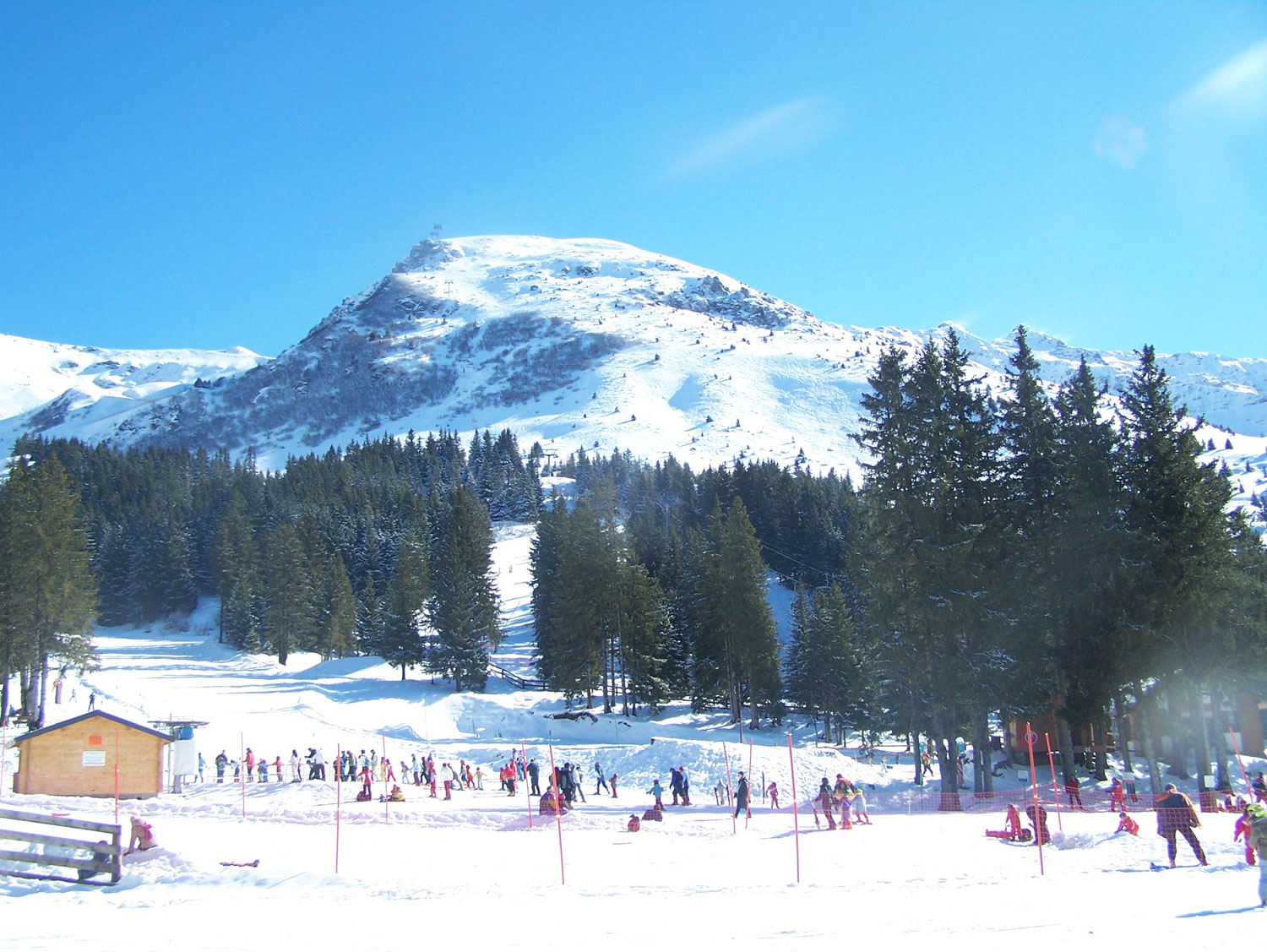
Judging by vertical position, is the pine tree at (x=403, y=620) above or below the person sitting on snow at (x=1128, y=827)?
above

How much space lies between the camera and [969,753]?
145 ft

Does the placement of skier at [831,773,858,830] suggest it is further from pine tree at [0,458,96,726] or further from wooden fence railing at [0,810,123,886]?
pine tree at [0,458,96,726]

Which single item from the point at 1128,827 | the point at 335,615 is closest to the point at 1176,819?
the point at 1128,827

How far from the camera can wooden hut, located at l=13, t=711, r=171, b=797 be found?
21.7 m

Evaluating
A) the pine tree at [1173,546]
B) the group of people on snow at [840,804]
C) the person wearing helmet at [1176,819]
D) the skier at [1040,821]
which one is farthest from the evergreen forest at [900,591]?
the person wearing helmet at [1176,819]

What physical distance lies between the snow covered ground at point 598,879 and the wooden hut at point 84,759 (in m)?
0.78

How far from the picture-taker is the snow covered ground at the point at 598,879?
9.94m

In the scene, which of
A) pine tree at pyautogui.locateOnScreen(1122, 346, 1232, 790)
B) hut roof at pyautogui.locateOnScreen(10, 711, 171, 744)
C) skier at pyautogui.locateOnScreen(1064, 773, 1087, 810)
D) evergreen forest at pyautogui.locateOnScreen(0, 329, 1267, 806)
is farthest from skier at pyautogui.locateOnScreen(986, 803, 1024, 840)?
hut roof at pyautogui.locateOnScreen(10, 711, 171, 744)

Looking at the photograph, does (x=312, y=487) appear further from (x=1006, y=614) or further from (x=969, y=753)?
(x=1006, y=614)

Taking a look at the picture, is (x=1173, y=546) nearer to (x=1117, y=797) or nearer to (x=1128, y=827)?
(x=1117, y=797)

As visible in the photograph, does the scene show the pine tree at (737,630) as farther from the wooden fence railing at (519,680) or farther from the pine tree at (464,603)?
the pine tree at (464,603)

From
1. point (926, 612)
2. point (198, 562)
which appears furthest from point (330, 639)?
point (926, 612)

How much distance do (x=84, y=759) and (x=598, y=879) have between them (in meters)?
16.6

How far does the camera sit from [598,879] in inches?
514
